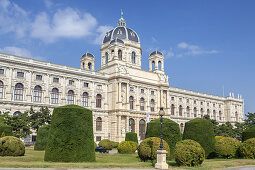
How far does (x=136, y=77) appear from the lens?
6162 cm

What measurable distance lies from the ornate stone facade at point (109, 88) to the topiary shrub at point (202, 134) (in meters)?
29.7

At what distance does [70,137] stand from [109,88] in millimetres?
38816

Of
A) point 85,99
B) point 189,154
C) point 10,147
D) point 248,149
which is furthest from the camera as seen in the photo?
point 85,99

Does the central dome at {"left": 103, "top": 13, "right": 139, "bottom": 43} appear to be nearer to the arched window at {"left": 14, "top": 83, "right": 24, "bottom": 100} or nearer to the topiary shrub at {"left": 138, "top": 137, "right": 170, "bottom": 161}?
the arched window at {"left": 14, "top": 83, "right": 24, "bottom": 100}

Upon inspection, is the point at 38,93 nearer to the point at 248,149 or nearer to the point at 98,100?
the point at 98,100

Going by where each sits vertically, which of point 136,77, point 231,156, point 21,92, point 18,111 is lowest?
point 231,156

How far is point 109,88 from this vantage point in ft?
190

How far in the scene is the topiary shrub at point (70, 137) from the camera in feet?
62.3

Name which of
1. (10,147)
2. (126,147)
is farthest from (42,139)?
(126,147)

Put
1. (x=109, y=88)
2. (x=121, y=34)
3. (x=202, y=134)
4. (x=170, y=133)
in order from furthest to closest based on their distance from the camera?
(x=121, y=34), (x=109, y=88), (x=202, y=134), (x=170, y=133)

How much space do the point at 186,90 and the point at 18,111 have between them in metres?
48.2

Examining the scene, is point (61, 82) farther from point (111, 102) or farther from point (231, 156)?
point (231, 156)

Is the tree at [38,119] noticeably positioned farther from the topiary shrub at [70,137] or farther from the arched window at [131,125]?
the topiary shrub at [70,137]

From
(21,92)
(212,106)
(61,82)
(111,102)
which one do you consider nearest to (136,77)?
(111,102)
